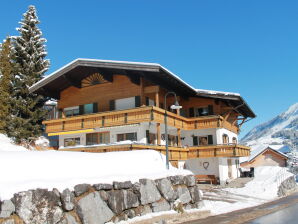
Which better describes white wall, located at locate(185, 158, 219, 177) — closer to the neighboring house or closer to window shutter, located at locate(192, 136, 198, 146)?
window shutter, located at locate(192, 136, 198, 146)

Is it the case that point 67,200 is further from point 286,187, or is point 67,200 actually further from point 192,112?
point 286,187

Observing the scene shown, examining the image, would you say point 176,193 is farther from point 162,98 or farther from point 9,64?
point 9,64

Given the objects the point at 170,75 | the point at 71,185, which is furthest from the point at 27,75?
the point at 71,185

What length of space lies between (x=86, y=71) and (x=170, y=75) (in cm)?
844

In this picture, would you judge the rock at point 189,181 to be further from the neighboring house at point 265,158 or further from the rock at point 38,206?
the neighboring house at point 265,158

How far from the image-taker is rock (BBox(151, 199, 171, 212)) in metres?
11.9

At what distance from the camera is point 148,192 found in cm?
1175

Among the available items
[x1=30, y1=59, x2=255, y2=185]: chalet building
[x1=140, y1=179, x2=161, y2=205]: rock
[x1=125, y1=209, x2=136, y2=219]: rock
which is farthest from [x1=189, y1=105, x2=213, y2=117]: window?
[x1=125, y1=209, x2=136, y2=219]: rock

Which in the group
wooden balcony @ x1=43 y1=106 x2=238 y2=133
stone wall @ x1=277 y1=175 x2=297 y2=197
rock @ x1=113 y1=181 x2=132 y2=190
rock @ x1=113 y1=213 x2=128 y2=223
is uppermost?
wooden balcony @ x1=43 y1=106 x2=238 y2=133

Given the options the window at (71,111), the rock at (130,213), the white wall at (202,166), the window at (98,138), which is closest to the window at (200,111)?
the white wall at (202,166)

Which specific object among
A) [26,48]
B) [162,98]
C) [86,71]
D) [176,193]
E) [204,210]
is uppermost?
[26,48]

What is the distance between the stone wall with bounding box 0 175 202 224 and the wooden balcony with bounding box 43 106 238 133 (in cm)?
987

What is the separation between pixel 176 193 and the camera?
13258mm

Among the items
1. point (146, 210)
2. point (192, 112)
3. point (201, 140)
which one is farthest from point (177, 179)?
point (192, 112)
